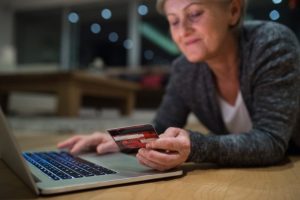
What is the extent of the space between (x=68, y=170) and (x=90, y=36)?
24.2ft

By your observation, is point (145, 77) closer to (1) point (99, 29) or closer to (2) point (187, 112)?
(1) point (99, 29)

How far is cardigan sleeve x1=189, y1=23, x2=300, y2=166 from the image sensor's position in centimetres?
84

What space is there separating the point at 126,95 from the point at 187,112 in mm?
2644

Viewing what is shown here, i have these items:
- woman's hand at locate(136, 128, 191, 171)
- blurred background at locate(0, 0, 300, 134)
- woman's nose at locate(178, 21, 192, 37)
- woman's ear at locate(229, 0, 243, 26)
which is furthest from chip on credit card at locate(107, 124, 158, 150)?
blurred background at locate(0, 0, 300, 134)

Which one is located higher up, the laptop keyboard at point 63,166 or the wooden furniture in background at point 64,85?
the laptop keyboard at point 63,166

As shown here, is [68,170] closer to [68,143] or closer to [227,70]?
[68,143]

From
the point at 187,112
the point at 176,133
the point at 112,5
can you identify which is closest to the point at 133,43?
the point at 112,5

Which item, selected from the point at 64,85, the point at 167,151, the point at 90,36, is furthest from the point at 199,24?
the point at 90,36

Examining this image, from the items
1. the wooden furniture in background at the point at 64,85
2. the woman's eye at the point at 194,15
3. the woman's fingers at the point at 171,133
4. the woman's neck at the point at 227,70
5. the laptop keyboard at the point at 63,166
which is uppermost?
the woman's eye at the point at 194,15

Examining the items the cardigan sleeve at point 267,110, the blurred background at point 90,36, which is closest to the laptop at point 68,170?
the cardigan sleeve at point 267,110

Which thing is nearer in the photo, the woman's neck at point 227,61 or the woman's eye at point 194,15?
Result: the woman's eye at point 194,15

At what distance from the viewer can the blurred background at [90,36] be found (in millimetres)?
6922

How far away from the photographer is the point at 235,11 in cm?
101

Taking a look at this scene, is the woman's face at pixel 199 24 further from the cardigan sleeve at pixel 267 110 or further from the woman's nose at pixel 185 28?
the cardigan sleeve at pixel 267 110
